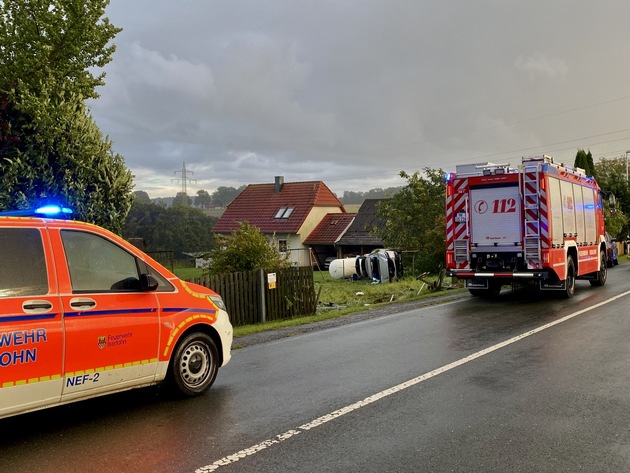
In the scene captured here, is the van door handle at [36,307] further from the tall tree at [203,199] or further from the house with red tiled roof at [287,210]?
the tall tree at [203,199]

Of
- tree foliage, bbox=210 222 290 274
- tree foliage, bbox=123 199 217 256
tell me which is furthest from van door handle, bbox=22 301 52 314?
tree foliage, bbox=123 199 217 256

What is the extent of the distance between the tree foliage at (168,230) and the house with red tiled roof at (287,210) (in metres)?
8.34

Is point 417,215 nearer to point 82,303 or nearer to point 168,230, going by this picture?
point 82,303

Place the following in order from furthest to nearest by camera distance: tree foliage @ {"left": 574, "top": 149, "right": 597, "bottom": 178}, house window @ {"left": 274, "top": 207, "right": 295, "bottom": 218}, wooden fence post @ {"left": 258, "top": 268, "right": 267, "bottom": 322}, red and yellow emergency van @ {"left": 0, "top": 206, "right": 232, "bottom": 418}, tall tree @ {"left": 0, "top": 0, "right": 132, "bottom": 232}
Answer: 1. house window @ {"left": 274, "top": 207, "right": 295, "bottom": 218}
2. tree foliage @ {"left": 574, "top": 149, "right": 597, "bottom": 178}
3. wooden fence post @ {"left": 258, "top": 268, "right": 267, "bottom": 322}
4. tall tree @ {"left": 0, "top": 0, "right": 132, "bottom": 232}
5. red and yellow emergency van @ {"left": 0, "top": 206, "right": 232, "bottom": 418}

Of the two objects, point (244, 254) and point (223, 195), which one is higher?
point (223, 195)

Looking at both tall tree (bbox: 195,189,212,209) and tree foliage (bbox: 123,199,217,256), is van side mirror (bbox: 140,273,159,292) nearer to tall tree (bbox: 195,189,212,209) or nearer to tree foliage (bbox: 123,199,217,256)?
tree foliage (bbox: 123,199,217,256)

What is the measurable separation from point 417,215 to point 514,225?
13.1m

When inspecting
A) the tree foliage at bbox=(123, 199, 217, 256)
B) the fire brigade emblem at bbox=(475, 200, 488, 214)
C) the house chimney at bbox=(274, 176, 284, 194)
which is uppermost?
the house chimney at bbox=(274, 176, 284, 194)

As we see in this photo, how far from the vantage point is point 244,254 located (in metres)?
13.9

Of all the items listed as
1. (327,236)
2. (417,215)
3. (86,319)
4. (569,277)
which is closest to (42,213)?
(86,319)

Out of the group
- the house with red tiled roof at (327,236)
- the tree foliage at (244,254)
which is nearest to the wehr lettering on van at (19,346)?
the tree foliage at (244,254)

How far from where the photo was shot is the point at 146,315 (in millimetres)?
5492

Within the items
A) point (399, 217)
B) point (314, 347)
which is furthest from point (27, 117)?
point (399, 217)

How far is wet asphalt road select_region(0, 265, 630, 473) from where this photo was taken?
432 centimetres
